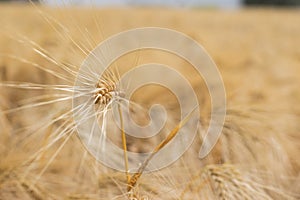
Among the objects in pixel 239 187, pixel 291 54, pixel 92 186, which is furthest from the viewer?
pixel 291 54

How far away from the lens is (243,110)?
0.74 metres

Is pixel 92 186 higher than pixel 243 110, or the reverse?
pixel 243 110

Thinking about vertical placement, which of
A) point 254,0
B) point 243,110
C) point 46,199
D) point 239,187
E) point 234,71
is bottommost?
point 46,199

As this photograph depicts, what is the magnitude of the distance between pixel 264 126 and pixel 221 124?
0.36ft

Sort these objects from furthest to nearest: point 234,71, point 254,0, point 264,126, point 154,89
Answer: point 254,0
point 234,71
point 154,89
point 264,126

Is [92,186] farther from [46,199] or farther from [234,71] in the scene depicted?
[234,71]

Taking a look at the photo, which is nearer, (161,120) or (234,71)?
(161,120)

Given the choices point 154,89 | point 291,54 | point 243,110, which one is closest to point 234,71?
point 154,89

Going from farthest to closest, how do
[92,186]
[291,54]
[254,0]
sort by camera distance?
[254,0] < [291,54] < [92,186]

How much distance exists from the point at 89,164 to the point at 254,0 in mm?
19991

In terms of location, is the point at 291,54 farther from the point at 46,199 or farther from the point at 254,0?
the point at 254,0

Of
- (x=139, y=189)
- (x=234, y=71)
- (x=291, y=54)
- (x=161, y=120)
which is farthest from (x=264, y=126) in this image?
(x=291, y=54)

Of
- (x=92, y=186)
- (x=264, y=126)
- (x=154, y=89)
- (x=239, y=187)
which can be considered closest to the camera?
(x=239, y=187)

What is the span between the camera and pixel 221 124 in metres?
0.71
